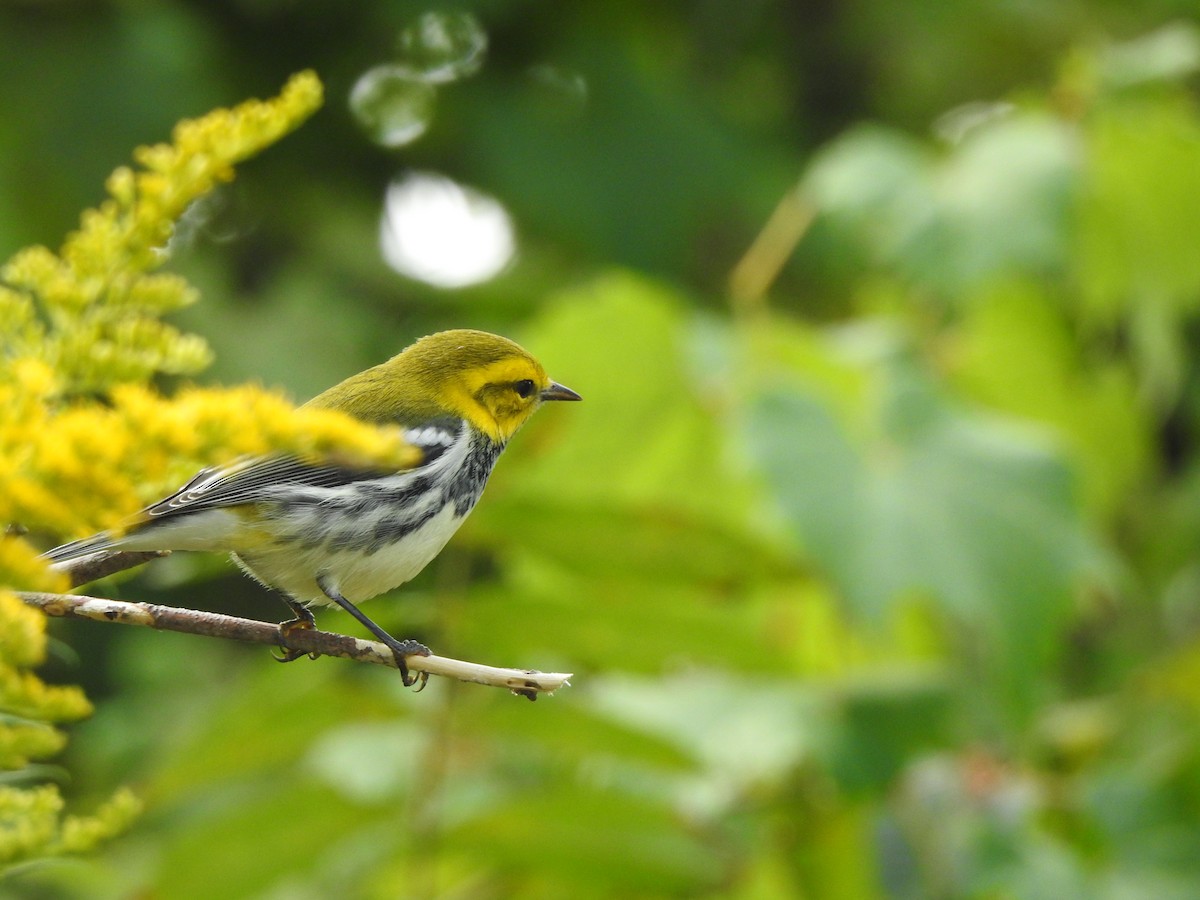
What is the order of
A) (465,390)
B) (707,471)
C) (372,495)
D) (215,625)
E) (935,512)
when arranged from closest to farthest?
(215,625), (372,495), (465,390), (935,512), (707,471)

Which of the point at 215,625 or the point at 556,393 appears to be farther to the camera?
the point at 556,393

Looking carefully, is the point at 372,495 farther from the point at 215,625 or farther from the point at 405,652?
the point at 215,625

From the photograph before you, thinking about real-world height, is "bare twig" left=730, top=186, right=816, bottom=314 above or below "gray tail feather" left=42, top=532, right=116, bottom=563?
above

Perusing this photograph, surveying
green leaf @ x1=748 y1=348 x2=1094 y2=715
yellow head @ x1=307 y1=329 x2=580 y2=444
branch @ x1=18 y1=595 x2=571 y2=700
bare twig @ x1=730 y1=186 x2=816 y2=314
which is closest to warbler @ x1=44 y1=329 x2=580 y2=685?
yellow head @ x1=307 y1=329 x2=580 y2=444

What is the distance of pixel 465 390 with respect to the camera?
2.18m

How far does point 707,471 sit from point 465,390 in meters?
1.71

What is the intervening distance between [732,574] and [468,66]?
315 cm

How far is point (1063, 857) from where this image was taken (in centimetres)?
312

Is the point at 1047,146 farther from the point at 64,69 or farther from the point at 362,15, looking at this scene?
the point at 64,69

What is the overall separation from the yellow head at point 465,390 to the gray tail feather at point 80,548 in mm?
598

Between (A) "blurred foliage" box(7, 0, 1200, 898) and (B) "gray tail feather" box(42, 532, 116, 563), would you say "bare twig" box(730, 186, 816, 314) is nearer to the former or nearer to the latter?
(A) "blurred foliage" box(7, 0, 1200, 898)

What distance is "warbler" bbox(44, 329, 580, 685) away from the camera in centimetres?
188

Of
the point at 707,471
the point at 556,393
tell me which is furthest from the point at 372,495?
the point at 707,471

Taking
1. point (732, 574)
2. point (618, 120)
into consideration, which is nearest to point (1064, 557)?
point (732, 574)
